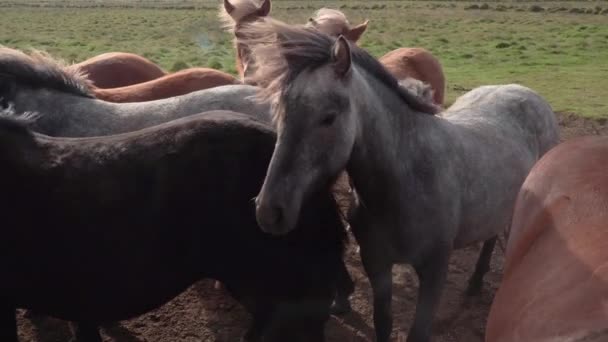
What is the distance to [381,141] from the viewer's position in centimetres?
287

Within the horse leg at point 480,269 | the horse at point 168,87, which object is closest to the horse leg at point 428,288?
the horse leg at point 480,269

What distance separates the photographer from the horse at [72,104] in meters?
3.92

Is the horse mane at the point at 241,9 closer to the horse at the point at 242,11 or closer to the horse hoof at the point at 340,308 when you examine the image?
the horse at the point at 242,11

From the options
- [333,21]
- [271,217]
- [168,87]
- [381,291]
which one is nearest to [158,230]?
[271,217]

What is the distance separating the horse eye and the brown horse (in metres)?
0.96

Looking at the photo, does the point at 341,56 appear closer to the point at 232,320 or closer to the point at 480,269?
the point at 232,320

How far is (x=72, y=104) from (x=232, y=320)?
1.92m

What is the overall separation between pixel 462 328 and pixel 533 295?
83.5 inches

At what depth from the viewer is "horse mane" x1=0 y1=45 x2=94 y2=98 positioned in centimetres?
392

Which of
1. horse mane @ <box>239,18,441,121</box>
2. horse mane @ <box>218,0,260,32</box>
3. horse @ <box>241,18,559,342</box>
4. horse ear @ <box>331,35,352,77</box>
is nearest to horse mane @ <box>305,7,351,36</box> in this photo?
horse mane @ <box>218,0,260,32</box>

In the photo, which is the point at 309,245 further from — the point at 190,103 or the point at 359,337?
the point at 190,103

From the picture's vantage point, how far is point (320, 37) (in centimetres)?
261

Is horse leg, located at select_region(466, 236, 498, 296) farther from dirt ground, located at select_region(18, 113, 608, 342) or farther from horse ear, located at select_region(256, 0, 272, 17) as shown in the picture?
horse ear, located at select_region(256, 0, 272, 17)

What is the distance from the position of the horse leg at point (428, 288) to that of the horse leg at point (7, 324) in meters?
2.18
